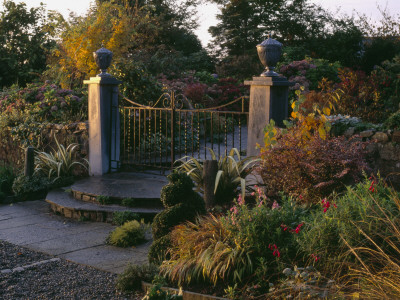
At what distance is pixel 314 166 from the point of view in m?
5.32

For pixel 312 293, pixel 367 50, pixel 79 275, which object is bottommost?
pixel 79 275

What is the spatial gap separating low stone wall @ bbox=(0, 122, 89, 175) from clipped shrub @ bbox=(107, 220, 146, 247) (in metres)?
3.55

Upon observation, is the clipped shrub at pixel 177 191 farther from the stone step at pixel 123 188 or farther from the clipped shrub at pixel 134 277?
the stone step at pixel 123 188

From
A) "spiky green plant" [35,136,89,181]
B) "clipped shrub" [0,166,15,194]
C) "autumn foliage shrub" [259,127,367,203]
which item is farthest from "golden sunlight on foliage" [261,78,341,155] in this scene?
"clipped shrub" [0,166,15,194]

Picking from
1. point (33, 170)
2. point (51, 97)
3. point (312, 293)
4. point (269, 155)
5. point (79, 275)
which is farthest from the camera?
point (51, 97)

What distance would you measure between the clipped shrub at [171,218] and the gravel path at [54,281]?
56cm

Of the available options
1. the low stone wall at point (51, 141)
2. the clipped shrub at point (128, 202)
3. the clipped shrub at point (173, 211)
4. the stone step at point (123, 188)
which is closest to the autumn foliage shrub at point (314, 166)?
the clipped shrub at point (173, 211)

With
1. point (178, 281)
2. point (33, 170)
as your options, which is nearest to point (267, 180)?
point (178, 281)

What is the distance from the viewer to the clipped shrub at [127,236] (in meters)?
5.45

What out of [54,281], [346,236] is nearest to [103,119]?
[54,281]

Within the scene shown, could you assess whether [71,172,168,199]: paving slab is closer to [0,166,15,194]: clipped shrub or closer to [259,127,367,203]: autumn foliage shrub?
[0,166,15,194]: clipped shrub

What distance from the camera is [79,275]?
14.9 ft

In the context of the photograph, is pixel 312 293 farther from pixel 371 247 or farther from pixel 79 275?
pixel 79 275

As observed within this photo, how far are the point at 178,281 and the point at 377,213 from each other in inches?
61.9
